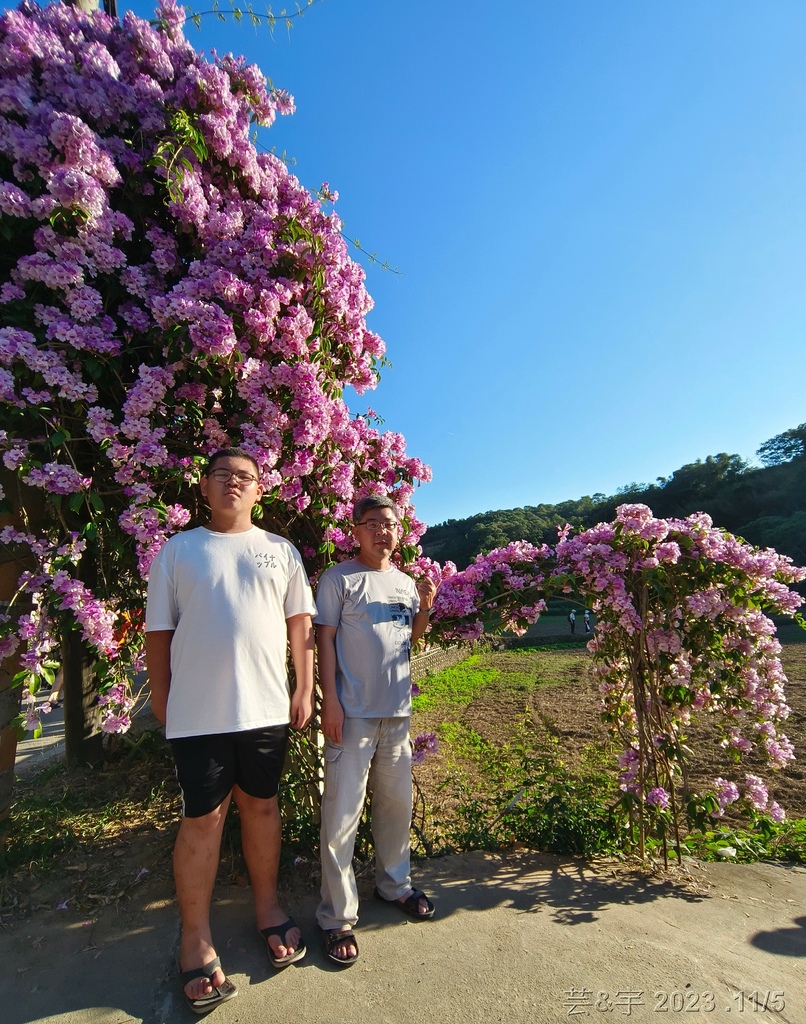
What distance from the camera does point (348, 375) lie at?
3.11 m

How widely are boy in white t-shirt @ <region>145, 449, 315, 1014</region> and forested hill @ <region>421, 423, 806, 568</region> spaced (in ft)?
84.4

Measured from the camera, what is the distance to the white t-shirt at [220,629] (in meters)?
1.80

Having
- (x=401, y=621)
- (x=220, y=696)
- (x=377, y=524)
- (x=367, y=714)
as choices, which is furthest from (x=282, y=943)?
(x=377, y=524)

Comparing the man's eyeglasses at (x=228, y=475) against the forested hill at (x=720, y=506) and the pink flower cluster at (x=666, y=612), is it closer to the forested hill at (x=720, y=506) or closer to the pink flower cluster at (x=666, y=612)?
the pink flower cluster at (x=666, y=612)

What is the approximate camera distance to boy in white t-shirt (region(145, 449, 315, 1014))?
70.9 inches

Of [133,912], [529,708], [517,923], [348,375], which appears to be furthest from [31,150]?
[529,708]

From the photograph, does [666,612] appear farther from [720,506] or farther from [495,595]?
[720,506]

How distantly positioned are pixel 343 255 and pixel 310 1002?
318cm

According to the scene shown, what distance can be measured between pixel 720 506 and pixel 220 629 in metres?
41.9

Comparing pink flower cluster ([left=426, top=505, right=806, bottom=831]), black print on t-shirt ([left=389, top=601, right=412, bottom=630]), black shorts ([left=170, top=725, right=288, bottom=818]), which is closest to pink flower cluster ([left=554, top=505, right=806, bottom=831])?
pink flower cluster ([left=426, top=505, right=806, bottom=831])

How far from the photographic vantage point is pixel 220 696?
1.81 m

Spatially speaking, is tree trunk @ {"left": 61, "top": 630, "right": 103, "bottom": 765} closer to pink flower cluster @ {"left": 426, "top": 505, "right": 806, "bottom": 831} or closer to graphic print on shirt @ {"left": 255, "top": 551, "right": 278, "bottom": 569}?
graphic print on shirt @ {"left": 255, "top": 551, "right": 278, "bottom": 569}

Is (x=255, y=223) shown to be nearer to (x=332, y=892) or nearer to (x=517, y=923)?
(x=332, y=892)

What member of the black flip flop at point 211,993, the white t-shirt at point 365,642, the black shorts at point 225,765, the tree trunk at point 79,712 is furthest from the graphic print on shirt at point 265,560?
the tree trunk at point 79,712
